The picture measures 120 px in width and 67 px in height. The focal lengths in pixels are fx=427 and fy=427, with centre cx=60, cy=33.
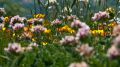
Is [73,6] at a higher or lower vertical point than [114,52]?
higher

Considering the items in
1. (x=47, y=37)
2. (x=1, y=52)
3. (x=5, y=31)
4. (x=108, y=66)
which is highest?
(x=5, y=31)

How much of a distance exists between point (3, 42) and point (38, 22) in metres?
0.65

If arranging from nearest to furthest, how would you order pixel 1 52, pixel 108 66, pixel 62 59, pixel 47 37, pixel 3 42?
pixel 108 66 < pixel 62 59 < pixel 1 52 < pixel 3 42 < pixel 47 37

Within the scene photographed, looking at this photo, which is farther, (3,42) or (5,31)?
(5,31)

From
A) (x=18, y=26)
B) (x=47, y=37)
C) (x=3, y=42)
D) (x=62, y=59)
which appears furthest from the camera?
(x=47, y=37)

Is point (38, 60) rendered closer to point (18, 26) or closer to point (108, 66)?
point (18, 26)

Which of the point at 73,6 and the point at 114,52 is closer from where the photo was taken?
the point at 114,52

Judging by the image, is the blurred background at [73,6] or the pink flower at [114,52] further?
the blurred background at [73,6]

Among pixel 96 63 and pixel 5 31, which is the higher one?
pixel 5 31

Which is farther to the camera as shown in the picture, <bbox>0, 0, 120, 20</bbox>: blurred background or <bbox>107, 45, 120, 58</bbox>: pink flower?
<bbox>0, 0, 120, 20</bbox>: blurred background

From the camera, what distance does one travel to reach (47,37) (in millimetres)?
7617

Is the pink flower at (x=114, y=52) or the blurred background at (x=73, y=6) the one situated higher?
the blurred background at (x=73, y=6)

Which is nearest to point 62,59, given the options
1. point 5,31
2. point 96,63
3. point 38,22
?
point 96,63

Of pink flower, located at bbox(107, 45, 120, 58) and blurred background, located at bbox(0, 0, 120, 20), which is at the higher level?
blurred background, located at bbox(0, 0, 120, 20)
